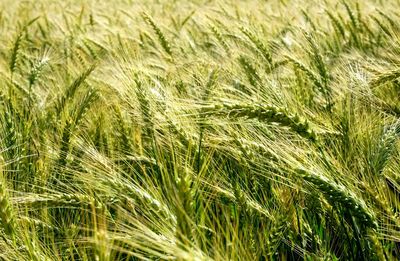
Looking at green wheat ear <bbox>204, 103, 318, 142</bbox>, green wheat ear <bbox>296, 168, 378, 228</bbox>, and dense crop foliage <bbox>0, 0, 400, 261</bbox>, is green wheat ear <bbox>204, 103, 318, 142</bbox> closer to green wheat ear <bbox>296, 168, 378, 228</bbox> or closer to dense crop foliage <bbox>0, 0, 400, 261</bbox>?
dense crop foliage <bbox>0, 0, 400, 261</bbox>

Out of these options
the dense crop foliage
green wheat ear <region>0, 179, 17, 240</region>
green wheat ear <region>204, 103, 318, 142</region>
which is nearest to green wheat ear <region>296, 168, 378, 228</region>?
the dense crop foliage

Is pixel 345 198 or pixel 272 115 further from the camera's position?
pixel 272 115

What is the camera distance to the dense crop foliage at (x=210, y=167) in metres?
1.13

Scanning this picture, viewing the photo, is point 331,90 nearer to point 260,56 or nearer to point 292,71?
point 292,71

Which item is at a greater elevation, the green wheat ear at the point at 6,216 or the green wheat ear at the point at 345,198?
the green wheat ear at the point at 345,198

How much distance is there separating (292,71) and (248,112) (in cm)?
108

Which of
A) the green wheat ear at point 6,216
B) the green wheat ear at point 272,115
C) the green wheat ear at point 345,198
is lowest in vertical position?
the green wheat ear at point 6,216

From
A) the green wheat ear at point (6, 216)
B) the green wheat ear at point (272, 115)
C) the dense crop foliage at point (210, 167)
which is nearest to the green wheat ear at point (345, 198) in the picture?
the dense crop foliage at point (210, 167)

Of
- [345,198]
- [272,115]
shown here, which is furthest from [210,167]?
[345,198]

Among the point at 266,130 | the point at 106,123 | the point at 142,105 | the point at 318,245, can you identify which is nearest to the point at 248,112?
the point at 266,130

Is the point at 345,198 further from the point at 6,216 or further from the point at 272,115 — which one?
the point at 6,216

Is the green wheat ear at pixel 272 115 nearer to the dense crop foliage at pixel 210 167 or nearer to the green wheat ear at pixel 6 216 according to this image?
the dense crop foliage at pixel 210 167

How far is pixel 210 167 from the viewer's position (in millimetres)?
1645

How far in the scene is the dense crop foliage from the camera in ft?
3.71
